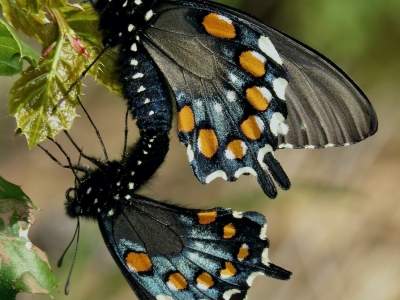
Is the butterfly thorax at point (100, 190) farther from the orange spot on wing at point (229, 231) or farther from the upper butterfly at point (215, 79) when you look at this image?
the orange spot on wing at point (229, 231)

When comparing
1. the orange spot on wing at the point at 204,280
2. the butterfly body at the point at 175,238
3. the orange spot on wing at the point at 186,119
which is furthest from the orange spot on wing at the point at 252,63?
the orange spot on wing at the point at 204,280

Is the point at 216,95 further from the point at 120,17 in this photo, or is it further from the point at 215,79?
the point at 120,17

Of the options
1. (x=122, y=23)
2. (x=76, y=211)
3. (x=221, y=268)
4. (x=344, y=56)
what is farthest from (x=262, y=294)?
(x=122, y=23)

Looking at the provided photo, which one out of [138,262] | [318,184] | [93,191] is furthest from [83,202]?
[318,184]

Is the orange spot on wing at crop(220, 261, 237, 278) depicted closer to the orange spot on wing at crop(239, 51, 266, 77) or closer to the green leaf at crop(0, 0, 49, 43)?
the orange spot on wing at crop(239, 51, 266, 77)

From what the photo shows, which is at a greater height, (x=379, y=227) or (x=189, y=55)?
(x=379, y=227)

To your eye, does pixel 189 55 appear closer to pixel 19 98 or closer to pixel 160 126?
pixel 160 126

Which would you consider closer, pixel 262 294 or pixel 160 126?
pixel 160 126
